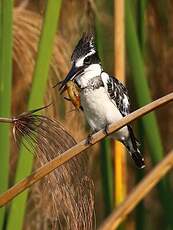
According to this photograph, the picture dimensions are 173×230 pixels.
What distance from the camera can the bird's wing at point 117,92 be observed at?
183 cm

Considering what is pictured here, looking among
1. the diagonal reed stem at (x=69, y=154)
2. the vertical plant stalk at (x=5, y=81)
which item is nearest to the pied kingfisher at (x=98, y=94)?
the vertical plant stalk at (x=5, y=81)

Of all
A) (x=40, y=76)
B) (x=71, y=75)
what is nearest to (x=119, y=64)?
(x=71, y=75)

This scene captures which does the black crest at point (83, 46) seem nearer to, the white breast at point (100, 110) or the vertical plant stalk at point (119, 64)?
the vertical plant stalk at point (119, 64)

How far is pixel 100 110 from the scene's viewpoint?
190 cm


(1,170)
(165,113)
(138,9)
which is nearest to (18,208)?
(1,170)

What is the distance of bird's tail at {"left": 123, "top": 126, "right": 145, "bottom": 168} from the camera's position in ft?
6.35

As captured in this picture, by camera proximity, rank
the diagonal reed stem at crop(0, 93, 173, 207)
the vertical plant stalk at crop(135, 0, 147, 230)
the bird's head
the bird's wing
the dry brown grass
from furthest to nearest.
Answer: the vertical plant stalk at crop(135, 0, 147, 230)
the bird's wing
the bird's head
the dry brown grass
the diagonal reed stem at crop(0, 93, 173, 207)

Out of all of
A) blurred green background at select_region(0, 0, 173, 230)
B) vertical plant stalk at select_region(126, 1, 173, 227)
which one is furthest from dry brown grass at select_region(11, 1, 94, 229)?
vertical plant stalk at select_region(126, 1, 173, 227)

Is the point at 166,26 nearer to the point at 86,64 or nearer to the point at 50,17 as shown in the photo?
the point at 86,64

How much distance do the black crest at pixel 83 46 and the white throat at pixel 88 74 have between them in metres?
0.05

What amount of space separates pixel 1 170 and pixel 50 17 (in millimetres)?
348

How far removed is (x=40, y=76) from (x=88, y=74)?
29 centimetres

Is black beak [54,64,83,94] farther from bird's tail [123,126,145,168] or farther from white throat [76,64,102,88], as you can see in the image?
bird's tail [123,126,145,168]

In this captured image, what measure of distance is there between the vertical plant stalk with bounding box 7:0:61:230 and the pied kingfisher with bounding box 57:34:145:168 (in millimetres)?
184
